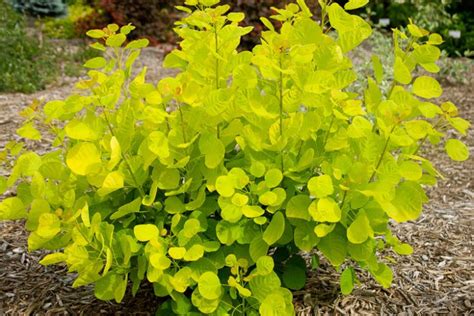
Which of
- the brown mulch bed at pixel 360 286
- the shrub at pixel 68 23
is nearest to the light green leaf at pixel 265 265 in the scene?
the brown mulch bed at pixel 360 286

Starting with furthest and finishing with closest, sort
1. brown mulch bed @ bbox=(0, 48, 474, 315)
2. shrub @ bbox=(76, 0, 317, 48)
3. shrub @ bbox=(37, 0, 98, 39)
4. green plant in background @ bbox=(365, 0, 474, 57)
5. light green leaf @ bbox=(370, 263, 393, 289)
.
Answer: shrub @ bbox=(37, 0, 98, 39) < green plant in background @ bbox=(365, 0, 474, 57) < shrub @ bbox=(76, 0, 317, 48) < brown mulch bed @ bbox=(0, 48, 474, 315) < light green leaf @ bbox=(370, 263, 393, 289)

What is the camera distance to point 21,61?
6.04 meters

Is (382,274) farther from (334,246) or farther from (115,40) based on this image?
(115,40)

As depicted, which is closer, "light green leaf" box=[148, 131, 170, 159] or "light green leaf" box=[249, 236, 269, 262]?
"light green leaf" box=[148, 131, 170, 159]

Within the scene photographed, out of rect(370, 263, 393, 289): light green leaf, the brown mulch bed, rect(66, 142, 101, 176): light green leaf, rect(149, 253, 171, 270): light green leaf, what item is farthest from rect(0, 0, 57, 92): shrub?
rect(370, 263, 393, 289): light green leaf

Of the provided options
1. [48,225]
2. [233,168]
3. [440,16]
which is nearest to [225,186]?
[233,168]

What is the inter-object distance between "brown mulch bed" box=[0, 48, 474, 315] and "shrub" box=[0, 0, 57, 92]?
9.88 ft

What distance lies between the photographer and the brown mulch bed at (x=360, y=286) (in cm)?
222

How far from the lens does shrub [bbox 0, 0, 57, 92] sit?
555 centimetres

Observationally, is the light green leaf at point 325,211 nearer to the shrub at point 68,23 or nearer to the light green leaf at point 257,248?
the light green leaf at point 257,248

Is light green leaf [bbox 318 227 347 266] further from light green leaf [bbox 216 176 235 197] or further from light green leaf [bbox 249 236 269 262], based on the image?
light green leaf [bbox 216 176 235 197]

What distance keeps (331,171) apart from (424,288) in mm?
832

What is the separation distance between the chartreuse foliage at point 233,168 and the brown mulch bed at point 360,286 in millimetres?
343

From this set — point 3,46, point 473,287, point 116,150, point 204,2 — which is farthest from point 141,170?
point 3,46
